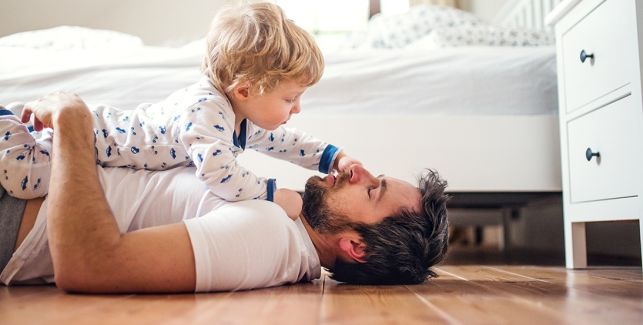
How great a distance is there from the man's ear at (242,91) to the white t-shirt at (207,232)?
6.2 inches

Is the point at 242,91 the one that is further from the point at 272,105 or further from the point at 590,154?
the point at 590,154

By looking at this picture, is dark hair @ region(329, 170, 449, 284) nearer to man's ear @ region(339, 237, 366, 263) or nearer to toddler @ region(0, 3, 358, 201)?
man's ear @ region(339, 237, 366, 263)

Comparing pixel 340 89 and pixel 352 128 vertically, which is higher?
pixel 340 89

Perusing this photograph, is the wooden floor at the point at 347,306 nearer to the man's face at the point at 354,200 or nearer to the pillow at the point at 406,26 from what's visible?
the man's face at the point at 354,200

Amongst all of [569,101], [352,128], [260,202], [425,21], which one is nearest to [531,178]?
[569,101]

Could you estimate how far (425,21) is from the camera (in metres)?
2.46

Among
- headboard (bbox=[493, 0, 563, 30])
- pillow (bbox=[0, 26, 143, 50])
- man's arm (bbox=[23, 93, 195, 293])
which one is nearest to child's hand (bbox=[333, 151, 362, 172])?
man's arm (bbox=[23, 93, 195, 293])

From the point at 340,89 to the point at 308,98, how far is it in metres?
0.10

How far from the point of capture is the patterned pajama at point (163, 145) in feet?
3.31

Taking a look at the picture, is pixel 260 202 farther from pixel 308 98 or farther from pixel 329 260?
pixel 308 98

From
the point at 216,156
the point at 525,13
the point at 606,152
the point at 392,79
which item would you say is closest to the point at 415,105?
the point at 392,79

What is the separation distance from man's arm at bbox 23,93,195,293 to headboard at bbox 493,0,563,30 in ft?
7.34

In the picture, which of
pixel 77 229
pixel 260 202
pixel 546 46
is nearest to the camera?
pixel 77 229

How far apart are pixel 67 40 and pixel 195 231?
1.60 metres
